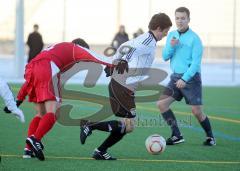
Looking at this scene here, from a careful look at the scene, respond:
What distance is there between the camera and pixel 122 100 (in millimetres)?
9688

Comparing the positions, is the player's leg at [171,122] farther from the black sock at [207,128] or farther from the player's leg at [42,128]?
the player's leg at [42,128]

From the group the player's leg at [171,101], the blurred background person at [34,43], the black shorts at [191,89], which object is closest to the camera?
the black shorts at [191,89]

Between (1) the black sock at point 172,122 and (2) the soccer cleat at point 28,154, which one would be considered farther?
(1) the black sock at point 172,122

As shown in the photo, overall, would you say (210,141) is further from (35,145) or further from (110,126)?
(35,145)

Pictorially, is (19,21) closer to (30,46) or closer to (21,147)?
(30,46)

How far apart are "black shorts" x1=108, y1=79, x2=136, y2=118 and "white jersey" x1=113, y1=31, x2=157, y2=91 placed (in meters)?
0.08

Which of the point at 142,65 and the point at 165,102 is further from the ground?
the point at 142,65

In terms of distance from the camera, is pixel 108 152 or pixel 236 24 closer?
pixel 108 152

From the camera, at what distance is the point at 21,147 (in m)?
10.7

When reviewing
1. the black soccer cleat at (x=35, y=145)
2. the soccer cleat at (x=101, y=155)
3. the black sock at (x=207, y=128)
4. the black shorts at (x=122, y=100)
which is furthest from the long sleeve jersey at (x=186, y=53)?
the black soccer cleat at (x=35, y=145)

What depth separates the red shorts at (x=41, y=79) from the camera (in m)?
9.39

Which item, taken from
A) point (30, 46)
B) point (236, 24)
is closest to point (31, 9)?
point (30, 46)

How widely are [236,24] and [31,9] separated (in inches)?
360

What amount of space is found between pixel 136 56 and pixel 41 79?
47.8 inches
